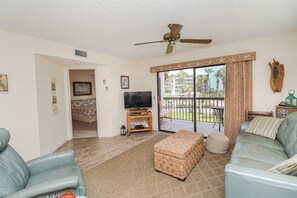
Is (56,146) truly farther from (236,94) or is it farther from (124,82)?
(236,94)

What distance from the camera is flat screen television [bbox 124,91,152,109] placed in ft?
14.5

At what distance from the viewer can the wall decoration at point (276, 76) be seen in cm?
277

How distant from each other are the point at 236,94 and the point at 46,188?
11.6 feet

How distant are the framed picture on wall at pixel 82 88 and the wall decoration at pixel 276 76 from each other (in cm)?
677

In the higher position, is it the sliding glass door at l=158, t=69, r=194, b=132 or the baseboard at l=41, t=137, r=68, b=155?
the sliding glass door at l=158, t=69, r=194, b=132

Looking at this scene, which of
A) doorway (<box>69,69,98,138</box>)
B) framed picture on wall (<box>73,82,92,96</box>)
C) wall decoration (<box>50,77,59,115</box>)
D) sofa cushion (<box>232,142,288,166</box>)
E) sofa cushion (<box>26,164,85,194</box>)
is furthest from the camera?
framed picture on wall (<box>73,82,92,96</box>)

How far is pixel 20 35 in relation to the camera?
2.46 meters

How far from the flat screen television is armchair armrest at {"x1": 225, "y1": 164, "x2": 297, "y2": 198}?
3.33 metres

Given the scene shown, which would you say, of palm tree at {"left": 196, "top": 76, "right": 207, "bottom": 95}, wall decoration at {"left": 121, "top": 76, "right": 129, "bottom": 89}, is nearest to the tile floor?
wall decoration at {"left": 121, "top": 76, "right": 129, "bottom": 89}

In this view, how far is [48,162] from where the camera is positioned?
175cm

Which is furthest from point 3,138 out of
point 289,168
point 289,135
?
point 289,135

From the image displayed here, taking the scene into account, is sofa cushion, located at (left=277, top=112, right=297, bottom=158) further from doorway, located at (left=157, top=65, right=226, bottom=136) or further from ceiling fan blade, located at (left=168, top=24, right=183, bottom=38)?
ceiling fan blade, located at (left=168, top=24, right=183, bottom=38)

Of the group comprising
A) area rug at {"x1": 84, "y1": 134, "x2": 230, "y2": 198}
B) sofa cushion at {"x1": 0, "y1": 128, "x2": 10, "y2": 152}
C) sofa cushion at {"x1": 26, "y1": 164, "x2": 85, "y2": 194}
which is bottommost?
area rug at {"x1": 84, "y1": 134, "x2": 230, "y2": 198}

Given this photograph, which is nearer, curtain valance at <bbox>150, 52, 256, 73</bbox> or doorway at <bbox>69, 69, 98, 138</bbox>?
curtain valance at <bbox>150, 52, 256, 73</bbox>
